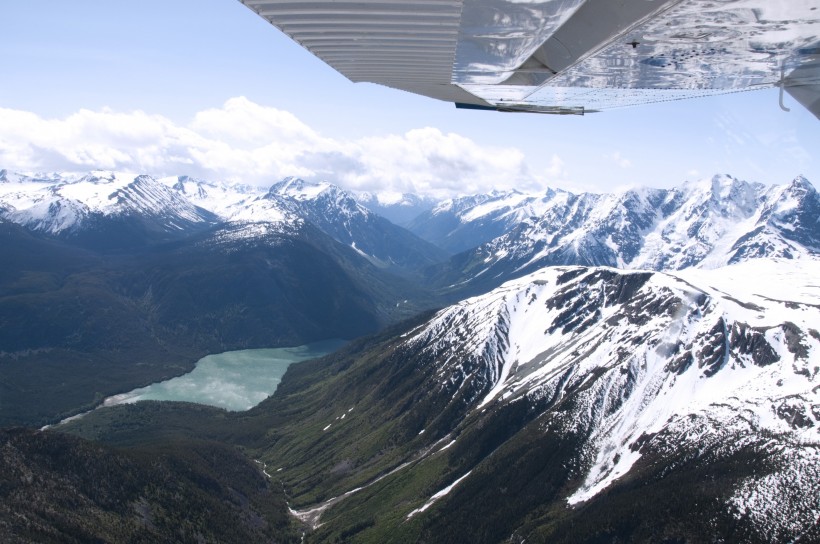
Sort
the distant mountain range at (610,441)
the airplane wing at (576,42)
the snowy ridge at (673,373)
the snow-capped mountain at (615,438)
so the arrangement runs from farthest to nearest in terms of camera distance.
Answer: the snowy ridge at (673,373) < the snow-capped mountain at (615,438) < the distant mountain range at (610,441) < the airplane wing at (576,42)

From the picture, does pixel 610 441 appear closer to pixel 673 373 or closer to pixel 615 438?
pixel 615 438

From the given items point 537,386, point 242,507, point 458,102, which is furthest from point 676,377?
point 458,102

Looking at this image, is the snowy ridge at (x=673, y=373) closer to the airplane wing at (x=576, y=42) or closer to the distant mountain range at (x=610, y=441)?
the distant mountain range at (x=610, y=441)

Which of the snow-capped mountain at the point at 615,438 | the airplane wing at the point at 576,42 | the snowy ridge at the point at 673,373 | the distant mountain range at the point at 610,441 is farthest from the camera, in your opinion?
the snowy ridge at the point at 673,373

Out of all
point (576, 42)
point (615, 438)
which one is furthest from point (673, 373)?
point (576, 42)

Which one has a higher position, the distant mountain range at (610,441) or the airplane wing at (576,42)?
the airplane wing at (576,42)

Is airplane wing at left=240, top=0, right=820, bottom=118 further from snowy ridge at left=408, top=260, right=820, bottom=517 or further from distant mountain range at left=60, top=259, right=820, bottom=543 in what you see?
snowy ridge at left=408, top=260, right=820, bottom=517

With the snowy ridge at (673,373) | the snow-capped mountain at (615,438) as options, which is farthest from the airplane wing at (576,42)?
the snowy ridge at (673,373)

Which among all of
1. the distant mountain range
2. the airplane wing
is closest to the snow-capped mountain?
the distant mountain range
